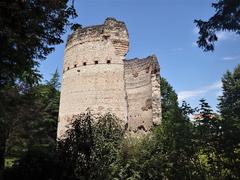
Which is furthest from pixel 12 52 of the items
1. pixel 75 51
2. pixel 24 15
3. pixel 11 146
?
pixel 11 146

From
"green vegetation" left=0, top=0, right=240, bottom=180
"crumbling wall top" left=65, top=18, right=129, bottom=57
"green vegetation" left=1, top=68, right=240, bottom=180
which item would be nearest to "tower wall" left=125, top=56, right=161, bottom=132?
"crumbling wall top" left=65, top=18, right=129, bottom=57

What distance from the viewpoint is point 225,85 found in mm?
39719

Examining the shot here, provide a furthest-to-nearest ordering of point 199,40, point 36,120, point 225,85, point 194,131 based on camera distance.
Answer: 1. point 225,85
2. point 36,120
3. point 199,40
4. point 194,131

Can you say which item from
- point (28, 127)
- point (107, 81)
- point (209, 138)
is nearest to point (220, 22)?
point (209, 138)

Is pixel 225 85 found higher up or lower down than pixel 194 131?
higher up

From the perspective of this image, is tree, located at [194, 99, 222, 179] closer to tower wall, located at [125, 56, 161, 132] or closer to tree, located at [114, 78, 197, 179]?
tree, located at [114, 78, 197, 179]

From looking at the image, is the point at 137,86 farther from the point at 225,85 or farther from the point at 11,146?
the point at 225,85

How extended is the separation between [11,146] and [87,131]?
14890mm

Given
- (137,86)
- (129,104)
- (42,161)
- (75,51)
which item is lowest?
(42,161)

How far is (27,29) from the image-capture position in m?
7.42

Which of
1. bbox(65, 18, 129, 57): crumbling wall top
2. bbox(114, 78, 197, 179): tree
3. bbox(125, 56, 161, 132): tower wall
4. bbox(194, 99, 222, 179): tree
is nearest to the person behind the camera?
bbox(194, 99, 222, 179): tree

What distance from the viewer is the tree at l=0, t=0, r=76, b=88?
22.5 ft

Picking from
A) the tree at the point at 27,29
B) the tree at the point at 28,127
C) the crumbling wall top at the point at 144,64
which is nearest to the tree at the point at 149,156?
the tree at the point at 27,29

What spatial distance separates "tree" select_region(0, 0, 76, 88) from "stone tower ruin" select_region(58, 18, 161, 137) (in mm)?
7811
